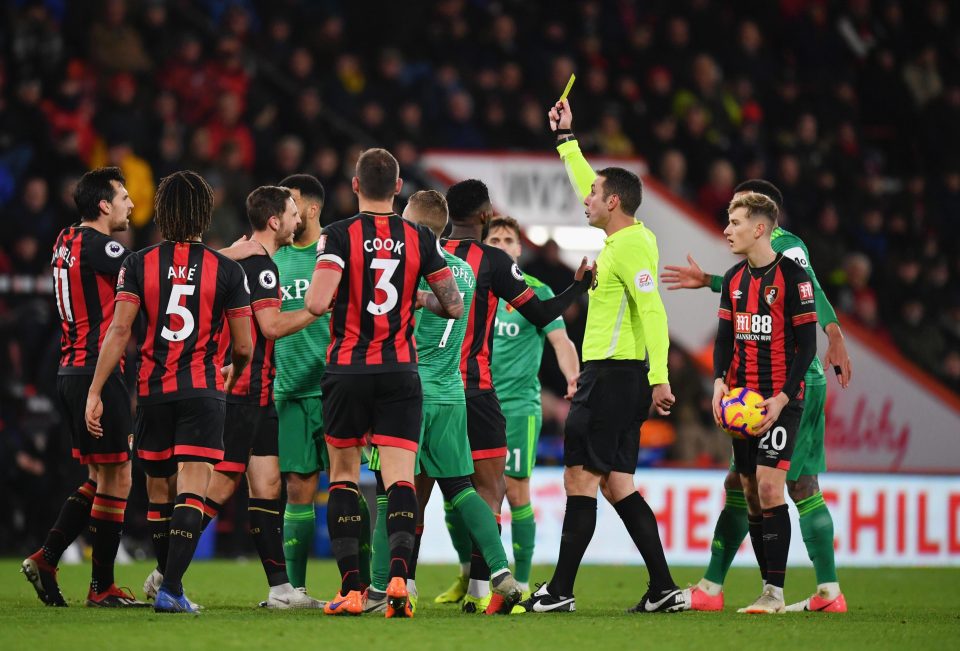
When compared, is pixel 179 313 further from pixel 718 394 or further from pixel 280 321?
pixel 718 394

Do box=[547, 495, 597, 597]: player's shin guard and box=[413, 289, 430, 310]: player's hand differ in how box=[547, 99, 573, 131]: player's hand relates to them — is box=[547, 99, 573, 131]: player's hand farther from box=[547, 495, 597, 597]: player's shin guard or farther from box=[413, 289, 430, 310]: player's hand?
box=[547, 495, 597, 597]: player's shin guard

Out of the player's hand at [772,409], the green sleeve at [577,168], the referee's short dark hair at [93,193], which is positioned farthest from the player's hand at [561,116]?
the referee's short dark hair at [93,193]

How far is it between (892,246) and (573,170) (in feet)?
37.8

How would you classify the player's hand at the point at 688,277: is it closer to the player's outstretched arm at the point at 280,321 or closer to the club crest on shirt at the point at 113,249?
the player's outstretched arm at the point at 280,321

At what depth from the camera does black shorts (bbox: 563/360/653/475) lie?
7.57 meters

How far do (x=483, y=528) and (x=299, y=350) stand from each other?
1.56 metres

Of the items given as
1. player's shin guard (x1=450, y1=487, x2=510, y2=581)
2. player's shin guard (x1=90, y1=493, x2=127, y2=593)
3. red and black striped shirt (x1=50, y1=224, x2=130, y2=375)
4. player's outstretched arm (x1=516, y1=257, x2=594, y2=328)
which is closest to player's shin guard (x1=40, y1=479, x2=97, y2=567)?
player's shin guard (x1=90, y1=493, x2=127, y2=593)

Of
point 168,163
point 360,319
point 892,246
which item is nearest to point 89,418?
point 360,319

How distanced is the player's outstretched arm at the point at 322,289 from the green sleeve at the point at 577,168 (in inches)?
74.4

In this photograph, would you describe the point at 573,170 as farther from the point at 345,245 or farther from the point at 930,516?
the point at 930,516

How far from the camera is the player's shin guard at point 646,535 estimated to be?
25.0 feet

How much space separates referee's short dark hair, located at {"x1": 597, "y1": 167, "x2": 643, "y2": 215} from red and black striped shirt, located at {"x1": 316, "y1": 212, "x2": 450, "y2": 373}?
1364 mm

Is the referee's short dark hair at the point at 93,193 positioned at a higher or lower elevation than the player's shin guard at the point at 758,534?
higher

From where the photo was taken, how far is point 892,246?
60.8 feet
